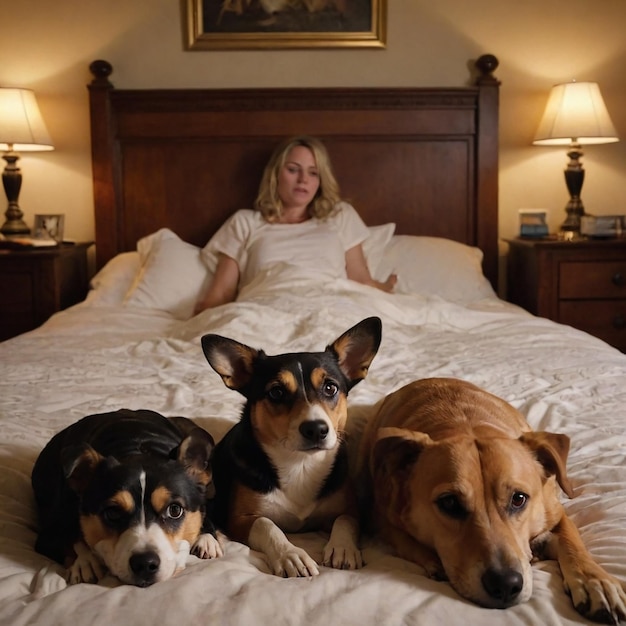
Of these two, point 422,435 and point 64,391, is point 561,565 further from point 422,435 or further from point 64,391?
point 64,391

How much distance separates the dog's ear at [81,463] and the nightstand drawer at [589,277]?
293 cm

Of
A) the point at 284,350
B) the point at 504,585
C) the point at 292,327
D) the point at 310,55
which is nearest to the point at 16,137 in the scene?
the point at 310,55

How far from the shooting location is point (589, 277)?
12.3 ft

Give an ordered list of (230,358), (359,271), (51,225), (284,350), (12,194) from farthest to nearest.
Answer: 1. (51,225)
2. (12,194)
3. (359,271)
4. (284,350)
5. (230,358)

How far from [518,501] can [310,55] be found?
333cm

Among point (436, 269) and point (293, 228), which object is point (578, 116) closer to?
→ point (436, 269)

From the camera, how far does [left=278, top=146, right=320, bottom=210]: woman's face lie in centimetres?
373

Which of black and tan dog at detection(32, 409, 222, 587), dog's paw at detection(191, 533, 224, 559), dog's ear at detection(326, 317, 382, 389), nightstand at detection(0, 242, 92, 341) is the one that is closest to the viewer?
black and tan dog at detection(32, 409, 222, 587)

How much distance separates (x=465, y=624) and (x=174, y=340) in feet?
6.17

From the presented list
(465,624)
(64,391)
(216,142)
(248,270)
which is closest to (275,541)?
(465,624)

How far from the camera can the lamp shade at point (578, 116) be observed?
153 inches

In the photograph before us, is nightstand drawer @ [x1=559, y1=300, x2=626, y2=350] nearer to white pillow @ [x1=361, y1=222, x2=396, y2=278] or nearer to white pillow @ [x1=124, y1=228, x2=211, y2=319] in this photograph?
white pillow @ [x1=361, y1=222, x2=396, y2=278]

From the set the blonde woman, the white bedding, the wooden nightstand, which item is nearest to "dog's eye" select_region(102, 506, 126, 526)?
Result: the white bedding

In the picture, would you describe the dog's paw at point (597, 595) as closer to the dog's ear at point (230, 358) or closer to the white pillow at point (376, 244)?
the dog's ear at point (230, 358)
